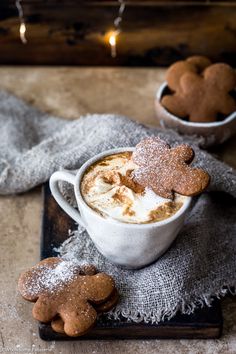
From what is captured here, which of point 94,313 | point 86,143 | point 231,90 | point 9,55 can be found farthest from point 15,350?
point 9,55

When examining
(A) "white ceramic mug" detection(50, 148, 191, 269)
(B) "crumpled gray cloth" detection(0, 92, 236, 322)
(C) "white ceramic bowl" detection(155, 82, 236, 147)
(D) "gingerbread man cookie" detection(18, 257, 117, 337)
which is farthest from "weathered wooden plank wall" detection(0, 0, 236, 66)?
(D) "gingerbread man cookie" detection(18, 257, 117, 337)

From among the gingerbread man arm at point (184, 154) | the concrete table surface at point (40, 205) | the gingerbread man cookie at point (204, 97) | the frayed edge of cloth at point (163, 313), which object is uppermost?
the gingerbread man arm at point (184, 154)

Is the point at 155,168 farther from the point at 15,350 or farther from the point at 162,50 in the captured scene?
the point at 162,50

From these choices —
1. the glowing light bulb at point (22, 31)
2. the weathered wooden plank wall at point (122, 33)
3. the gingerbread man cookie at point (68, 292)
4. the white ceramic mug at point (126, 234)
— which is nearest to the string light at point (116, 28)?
the weathered wooden plank wall at point (122, 33)

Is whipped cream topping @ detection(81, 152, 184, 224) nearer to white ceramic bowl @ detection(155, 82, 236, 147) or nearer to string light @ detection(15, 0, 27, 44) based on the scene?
white ceramic bowl @ detection(155, 82, 236, 147)

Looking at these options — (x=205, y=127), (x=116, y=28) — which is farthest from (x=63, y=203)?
(x=116, y=28)

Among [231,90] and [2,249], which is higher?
[231,90]

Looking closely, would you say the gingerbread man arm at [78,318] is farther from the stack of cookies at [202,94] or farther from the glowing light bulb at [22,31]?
the glowing light bulb at [22,31]
